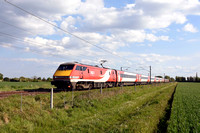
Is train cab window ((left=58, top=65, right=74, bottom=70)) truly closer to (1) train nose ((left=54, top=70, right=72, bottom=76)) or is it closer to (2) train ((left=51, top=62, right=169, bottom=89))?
(2) train ((left=51, top=62, right=169, bottom=89))

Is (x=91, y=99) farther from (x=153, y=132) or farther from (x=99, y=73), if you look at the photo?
(x=99, y=73)

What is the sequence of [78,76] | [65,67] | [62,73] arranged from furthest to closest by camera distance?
1. [78,76]
2. [65,67]
3. [62,73]

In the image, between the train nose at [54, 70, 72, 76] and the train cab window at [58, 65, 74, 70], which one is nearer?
the train nose at [54, 70, 72, 76]

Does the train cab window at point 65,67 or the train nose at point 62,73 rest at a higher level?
the train cab window at point 65,67

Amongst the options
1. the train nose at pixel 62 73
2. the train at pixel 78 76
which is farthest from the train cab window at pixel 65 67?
the train nose at pixel 62 73

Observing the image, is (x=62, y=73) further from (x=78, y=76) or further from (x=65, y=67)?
(x=78, y=76)

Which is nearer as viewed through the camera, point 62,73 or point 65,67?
point 62,73

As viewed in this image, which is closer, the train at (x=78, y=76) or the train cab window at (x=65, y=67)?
the train at (x=78, y=76)

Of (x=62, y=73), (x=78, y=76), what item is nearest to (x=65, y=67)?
(x=62, y=73)

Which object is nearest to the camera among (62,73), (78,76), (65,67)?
(62,73)

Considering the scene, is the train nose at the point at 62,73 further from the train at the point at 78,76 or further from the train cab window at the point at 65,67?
the train cab window at the point at 65,67

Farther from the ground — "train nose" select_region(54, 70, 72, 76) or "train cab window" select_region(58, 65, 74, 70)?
"train cab window" select_region(58, 65, 74, 70)

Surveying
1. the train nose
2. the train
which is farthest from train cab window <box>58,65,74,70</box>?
the train nose

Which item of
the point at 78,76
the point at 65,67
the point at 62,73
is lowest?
the point at 78,76
